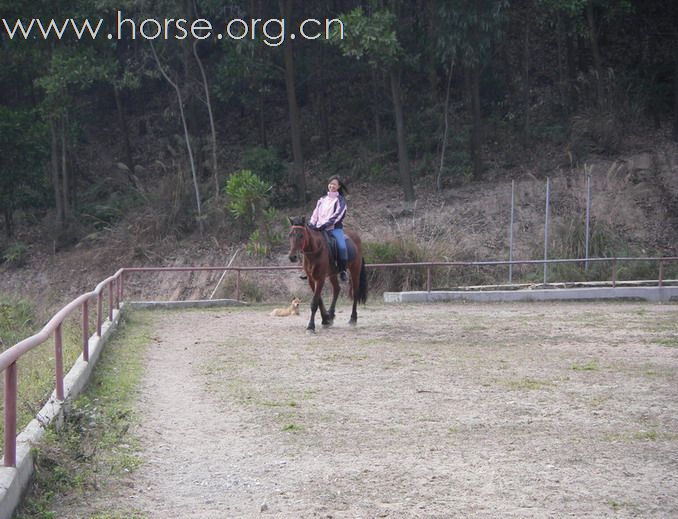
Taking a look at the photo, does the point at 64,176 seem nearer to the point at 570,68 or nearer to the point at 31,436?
the point at 570,68

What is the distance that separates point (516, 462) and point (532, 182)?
24.9 meters

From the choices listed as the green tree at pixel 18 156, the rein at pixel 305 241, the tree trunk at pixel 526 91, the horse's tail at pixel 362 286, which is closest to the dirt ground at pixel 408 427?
the rein at pixel 305 241

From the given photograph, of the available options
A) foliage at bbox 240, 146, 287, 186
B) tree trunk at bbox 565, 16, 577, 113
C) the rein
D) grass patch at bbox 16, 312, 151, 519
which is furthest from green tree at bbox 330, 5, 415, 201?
grass patch at bbox 16, 312, 151, 519

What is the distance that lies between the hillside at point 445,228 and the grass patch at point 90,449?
50.5ft

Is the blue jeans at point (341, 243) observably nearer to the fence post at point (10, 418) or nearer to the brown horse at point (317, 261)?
the brown horse at point (317, 261)

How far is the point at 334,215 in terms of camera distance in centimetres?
1661

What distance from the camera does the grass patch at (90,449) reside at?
618cm

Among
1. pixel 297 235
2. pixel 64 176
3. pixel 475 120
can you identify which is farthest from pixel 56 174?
pixel 297 235

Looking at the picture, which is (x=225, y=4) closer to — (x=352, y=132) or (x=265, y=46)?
(x=265, y=46)

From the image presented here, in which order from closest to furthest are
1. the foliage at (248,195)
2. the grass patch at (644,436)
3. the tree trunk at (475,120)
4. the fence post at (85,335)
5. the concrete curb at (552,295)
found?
the grass patch at (644,436) < the fence post at (85,335) < the concrete curb at (552,295) < the foliage at (248,195) < the tree trunk at (475,120)

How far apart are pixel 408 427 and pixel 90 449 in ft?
9.02

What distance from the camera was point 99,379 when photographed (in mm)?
10750

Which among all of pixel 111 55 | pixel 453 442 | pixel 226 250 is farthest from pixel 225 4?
pixel 453 442

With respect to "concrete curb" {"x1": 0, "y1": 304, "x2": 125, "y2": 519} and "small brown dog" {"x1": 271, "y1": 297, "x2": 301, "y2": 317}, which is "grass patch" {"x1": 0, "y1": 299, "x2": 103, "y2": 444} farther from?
"small brown dog" {"x1": 271, "y1": 297, "x2": 301, "y2": 317}
